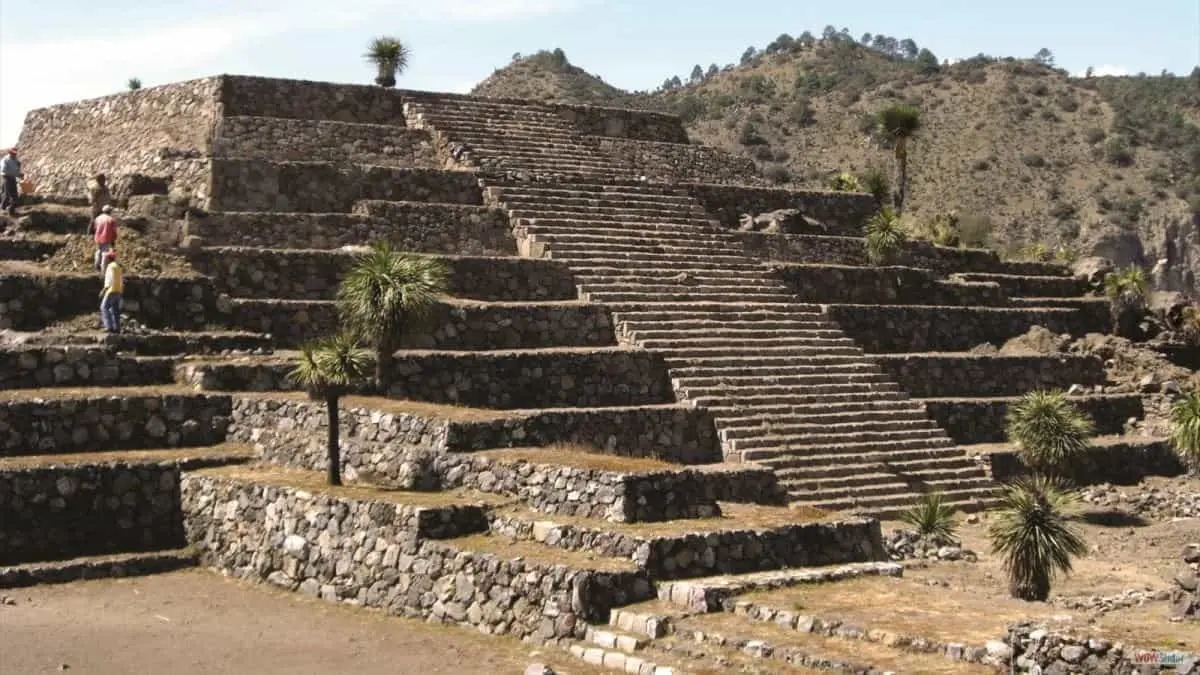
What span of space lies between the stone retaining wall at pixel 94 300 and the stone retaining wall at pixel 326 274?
80 centimetres

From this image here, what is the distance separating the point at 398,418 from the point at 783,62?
254ft

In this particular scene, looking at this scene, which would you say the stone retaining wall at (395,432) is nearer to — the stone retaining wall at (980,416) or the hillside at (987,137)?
the stone retaining wall at (980,416)

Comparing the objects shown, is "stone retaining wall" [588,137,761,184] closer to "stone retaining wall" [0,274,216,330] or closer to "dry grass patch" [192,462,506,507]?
"stone retaining wall" [0,274,216,330]

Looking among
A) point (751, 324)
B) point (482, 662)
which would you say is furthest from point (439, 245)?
point (482, 662)

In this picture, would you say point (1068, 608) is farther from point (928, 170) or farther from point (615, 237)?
point (928, 170)

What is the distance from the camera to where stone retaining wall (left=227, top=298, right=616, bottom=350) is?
24406 millimetres

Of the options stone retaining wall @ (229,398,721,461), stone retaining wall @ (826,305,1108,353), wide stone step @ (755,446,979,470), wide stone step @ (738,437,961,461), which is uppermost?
stone retaining wall @ (826,305,1108,353)

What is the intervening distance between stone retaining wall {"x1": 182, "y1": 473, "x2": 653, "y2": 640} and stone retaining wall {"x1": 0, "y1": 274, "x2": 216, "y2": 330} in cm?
439

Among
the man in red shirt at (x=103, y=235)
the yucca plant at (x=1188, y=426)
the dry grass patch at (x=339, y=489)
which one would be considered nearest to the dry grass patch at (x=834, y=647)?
the dry grass patch at (x=339, y=489)

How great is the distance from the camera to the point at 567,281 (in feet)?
88.9

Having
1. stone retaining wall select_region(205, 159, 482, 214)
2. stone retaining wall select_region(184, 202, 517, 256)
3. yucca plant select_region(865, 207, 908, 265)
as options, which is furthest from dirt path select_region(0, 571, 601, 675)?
yucca plant select_region(865, 207, 908, 265)

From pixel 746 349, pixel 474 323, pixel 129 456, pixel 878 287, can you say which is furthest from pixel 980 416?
pixel 129 456

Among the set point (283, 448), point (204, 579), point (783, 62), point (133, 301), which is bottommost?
point (204, 579)

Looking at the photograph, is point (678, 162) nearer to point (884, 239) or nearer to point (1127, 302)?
point (884, 239)
